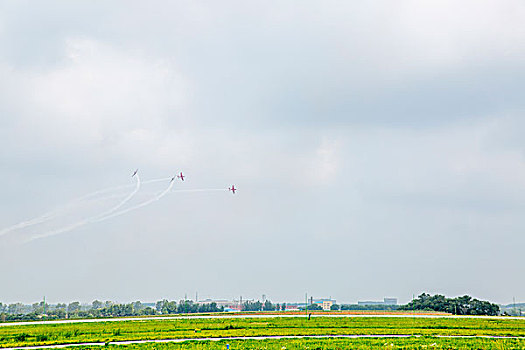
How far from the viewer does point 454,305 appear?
90.2 metres

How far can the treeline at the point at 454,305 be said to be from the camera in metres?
85.1

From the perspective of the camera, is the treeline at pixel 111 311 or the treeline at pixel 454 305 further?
the treeline at pixel 111 311

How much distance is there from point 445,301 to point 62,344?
253 feet

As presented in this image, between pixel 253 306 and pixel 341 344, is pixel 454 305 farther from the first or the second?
pixel 253 306

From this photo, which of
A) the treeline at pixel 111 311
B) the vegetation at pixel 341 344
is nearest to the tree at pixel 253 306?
→ the treeline at pixel 111 311

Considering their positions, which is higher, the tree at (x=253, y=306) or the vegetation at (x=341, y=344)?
the vegetation at (x=341, y=344)

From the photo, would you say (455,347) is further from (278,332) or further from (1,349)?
(1,349)

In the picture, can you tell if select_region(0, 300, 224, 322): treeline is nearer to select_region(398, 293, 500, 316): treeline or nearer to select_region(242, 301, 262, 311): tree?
select_region(242, 301, 262, 311): tree

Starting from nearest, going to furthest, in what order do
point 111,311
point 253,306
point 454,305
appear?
point 454,305
point 111,311
point 253,306

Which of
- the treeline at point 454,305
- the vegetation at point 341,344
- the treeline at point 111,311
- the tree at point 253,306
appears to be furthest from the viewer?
the tree at point 253,306

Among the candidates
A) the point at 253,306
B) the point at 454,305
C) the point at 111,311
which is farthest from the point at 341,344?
the point at 253,306

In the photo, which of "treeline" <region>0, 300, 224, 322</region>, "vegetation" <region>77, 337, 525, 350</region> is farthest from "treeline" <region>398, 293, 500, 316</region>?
"vegetation" <region>77, 337, 525, 350</region>

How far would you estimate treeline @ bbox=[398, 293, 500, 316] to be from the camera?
85.1m

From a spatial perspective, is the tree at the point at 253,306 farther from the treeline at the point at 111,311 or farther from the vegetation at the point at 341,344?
the vegetation at the point at 341,344
